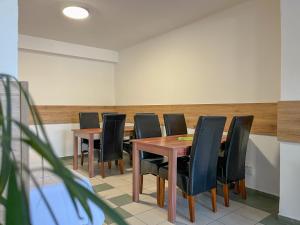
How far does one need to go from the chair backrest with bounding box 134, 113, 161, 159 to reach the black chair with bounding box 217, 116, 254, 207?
0.88 meters

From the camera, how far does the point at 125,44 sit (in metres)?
4.70

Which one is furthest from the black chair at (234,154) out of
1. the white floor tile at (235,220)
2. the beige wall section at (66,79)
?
the beige wall section at (66,79)

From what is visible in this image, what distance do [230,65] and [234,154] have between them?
128 centimetres

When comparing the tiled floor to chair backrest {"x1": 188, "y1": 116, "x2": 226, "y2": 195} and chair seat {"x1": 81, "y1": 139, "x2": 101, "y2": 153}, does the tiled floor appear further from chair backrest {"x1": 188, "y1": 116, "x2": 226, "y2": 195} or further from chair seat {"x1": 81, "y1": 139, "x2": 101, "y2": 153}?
chair seat {"x1": 81, "y1": 139, "x2": 101, "y2": 153}

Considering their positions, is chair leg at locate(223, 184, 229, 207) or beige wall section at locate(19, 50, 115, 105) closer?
chair leg at locate(223, 184, 229, 207)

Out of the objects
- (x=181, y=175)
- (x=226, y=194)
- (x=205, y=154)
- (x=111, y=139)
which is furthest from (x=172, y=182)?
(x=111, y=139)

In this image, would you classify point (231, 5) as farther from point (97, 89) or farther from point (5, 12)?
point (97, 89)

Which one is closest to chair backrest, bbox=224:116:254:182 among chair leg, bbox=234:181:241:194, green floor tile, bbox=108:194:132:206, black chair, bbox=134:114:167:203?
chair leg, bbox=234:181:241:194

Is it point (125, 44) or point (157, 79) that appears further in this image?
point (125, 44)

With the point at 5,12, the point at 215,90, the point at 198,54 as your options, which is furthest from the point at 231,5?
the point at 5,12

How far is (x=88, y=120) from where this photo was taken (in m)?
4.38

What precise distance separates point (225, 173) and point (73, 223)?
1.66m

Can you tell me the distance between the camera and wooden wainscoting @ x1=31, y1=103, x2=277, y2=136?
2.67 metres

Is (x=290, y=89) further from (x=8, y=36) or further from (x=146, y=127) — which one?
(x=8, y=36)
